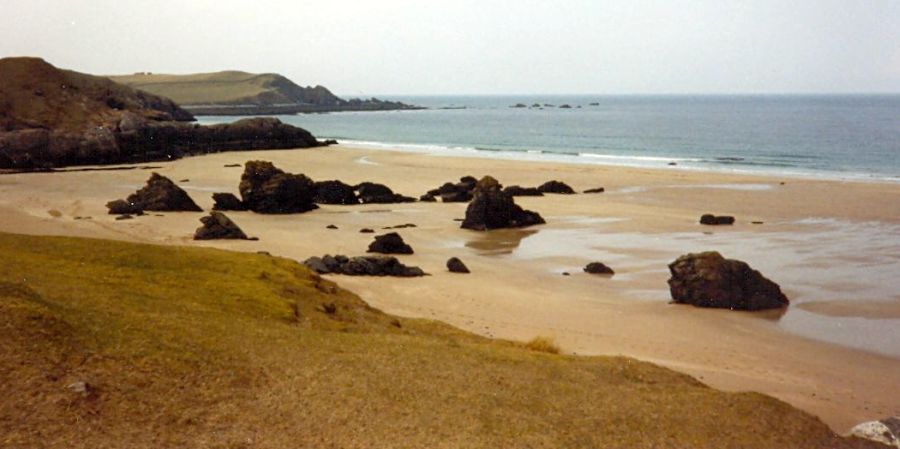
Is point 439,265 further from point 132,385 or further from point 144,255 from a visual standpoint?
point 132,385

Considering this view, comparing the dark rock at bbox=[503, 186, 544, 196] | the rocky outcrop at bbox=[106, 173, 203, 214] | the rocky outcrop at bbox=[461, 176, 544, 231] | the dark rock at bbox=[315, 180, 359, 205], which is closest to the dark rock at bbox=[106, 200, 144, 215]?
the rocky outcrop at bbox=[106, 173, 203, 214]

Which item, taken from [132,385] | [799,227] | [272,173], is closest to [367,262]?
[132,385]

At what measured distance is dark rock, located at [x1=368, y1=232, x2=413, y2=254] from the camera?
30859mm

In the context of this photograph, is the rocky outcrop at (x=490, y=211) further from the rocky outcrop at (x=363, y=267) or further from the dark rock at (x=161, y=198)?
the dark rock at (x=161, y=198)

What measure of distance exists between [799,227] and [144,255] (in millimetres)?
31250

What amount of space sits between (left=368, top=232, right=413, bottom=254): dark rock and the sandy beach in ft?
2.04

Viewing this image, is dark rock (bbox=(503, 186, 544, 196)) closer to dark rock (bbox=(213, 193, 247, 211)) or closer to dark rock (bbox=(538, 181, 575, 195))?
dark rock (bbox=(538, 181, 575, 195))

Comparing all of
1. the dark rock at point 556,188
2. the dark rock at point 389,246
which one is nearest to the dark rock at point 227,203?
the dark rock at point 389,246

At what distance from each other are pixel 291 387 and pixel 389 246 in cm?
1902

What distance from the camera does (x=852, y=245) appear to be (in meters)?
34.1

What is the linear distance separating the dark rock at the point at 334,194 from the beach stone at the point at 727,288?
89.1 ft

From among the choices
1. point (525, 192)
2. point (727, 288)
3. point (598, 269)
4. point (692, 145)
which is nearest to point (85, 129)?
point (525, 192)

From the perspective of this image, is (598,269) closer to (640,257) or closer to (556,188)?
(640,257)

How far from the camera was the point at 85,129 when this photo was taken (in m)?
71.1
